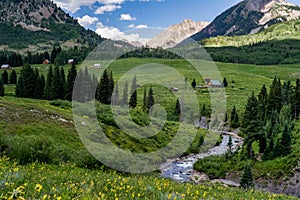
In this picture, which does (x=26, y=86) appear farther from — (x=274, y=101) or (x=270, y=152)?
(x=274, y=101)

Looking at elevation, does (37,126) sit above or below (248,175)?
above

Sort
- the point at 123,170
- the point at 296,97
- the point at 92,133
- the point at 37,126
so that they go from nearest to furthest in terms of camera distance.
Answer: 1. the point at 123,170
2. the point at 37,126
3. the point at 92,133
4. the point at 296,97

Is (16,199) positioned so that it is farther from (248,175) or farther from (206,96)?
(206,96)

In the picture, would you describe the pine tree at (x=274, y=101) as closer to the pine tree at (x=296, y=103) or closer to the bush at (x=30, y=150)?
the pine tree at (x=296, y=103)

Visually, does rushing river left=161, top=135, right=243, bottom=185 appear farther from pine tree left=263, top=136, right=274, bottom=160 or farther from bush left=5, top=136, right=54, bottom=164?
bush left=5, top=136, right=54, bottom=164

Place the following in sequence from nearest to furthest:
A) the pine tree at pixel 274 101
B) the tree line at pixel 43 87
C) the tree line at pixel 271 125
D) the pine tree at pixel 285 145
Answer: the pine tree at pixel 285 145 < the tree line at pixel 271 125 < the pine tree at pixel 274 101 < the tree line at pixel 43 87

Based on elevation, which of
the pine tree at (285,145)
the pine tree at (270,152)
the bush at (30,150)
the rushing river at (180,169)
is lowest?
the rushing river at (180,169)

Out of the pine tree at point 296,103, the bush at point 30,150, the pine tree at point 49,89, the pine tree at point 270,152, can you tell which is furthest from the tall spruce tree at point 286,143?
the pine tree at point 49,89

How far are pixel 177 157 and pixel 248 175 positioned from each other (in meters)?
29.0

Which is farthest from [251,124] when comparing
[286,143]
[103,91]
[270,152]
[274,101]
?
[103,91]

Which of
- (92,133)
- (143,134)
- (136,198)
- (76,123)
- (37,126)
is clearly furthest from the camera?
(143,134)

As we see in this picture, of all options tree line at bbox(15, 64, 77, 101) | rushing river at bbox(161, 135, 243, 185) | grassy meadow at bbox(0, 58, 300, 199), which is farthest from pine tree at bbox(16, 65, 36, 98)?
rushing river at bbox(161, 135, 243, 185)

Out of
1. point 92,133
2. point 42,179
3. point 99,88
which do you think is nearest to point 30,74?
point 99,88

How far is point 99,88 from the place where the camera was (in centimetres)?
10625
